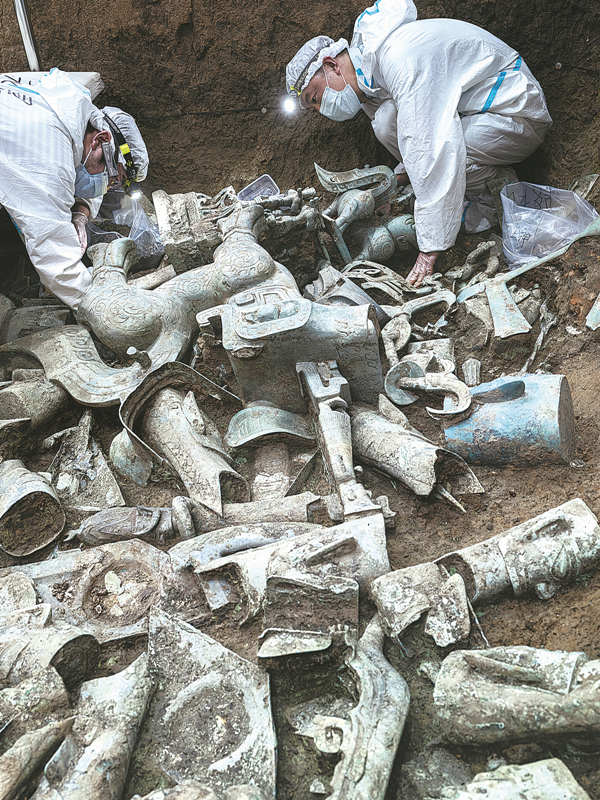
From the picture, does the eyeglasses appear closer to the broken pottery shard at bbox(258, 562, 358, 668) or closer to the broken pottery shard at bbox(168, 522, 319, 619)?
the broken pottery shard at bbox(168, 522, 319, 619)

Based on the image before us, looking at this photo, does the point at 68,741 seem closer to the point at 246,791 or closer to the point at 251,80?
the point at 246,791

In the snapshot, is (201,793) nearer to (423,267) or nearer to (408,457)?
(408,457)

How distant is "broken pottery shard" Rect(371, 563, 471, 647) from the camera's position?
5.26 feet

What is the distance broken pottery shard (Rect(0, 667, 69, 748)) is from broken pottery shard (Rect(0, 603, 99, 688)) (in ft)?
0.10

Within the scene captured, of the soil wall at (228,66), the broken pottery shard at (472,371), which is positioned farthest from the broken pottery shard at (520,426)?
the soil wall at (228,66)

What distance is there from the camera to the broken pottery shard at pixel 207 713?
4.57ft

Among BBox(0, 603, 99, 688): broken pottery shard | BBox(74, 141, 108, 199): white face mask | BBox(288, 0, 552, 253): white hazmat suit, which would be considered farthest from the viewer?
BBox(74, 141, 108, 199): white face mask

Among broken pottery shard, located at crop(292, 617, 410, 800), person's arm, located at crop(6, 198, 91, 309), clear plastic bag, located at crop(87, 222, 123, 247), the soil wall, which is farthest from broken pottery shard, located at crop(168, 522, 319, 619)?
the soil wall

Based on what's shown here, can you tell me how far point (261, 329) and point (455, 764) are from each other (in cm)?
158

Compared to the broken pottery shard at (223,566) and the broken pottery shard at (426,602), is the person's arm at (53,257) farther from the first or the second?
the broken pottery shard at (426,602)

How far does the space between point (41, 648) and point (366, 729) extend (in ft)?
2.85

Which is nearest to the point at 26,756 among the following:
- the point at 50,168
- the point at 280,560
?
the point at 280,560

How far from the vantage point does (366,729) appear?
4.43 ft

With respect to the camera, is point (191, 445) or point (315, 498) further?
point (191, 445)
